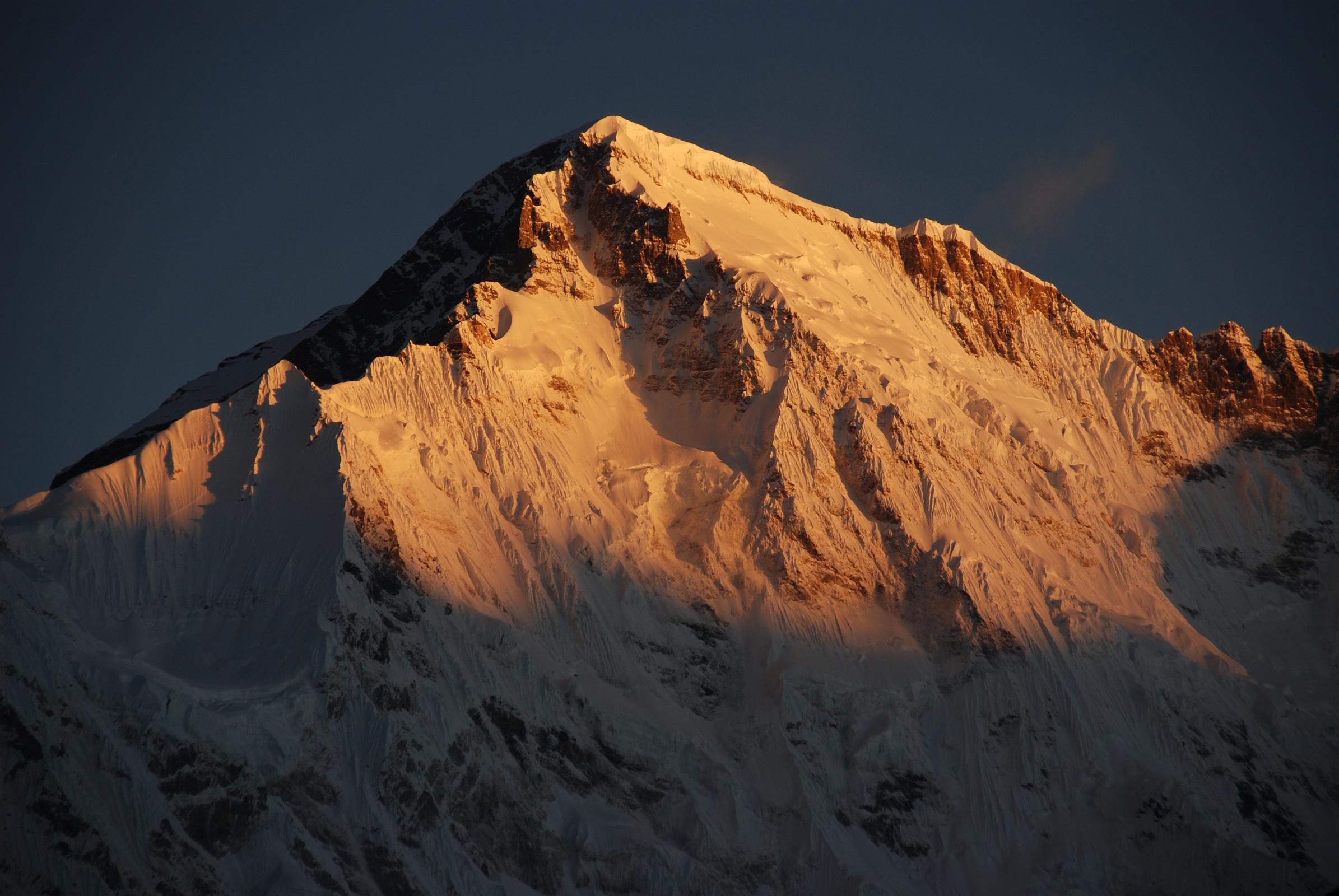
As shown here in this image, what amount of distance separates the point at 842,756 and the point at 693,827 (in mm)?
13454

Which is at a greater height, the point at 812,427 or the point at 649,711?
the point at 812,427

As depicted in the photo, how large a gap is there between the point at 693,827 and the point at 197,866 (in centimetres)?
3245

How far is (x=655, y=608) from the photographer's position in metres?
126

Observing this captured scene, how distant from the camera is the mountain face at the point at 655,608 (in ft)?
333

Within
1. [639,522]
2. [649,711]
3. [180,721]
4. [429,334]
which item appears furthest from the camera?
[429,334]

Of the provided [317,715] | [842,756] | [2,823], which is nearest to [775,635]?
[842,756]

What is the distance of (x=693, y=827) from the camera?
11281 cm

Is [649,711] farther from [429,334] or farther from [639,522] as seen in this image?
[429,334]

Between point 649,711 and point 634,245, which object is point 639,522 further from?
point 634,245

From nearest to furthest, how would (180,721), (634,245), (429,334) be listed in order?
1. (180,721)
2. (429,334)
3. (634,245)

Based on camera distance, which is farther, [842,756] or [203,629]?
[842,756]

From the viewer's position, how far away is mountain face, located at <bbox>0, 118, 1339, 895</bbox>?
333 feet

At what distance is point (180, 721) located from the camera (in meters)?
99.1

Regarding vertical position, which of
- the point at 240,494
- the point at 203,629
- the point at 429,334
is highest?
the point at 429,334
